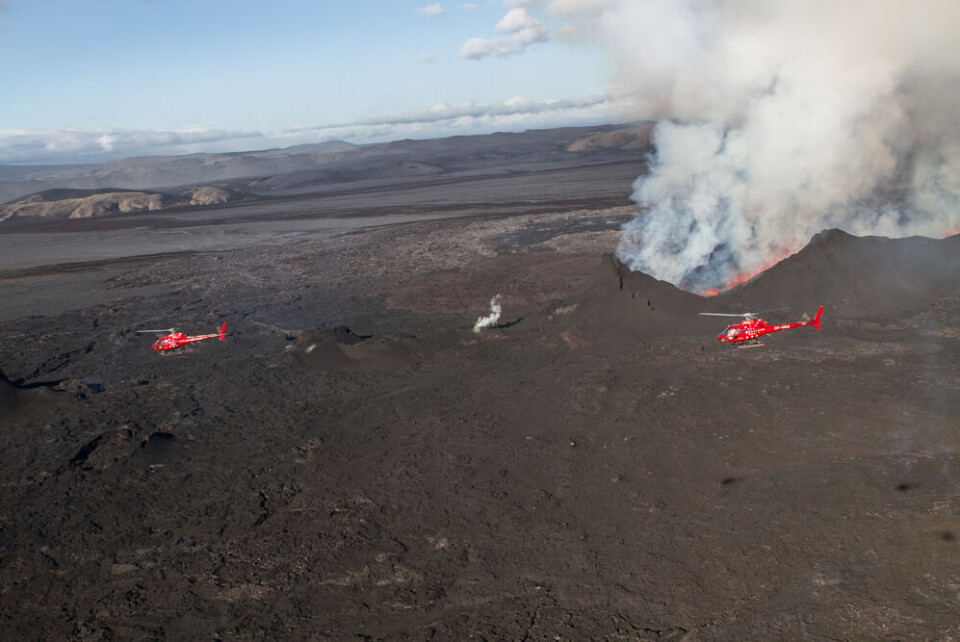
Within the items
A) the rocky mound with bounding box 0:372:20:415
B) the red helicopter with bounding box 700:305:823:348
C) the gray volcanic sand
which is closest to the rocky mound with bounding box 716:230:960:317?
the gray volcanic sand

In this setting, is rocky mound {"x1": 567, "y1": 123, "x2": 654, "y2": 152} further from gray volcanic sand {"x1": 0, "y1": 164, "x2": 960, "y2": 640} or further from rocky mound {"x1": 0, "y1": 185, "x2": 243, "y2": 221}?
gray volcanic sand {"x1": 0, "y1": 164, "x2": 960, "y2": 640}

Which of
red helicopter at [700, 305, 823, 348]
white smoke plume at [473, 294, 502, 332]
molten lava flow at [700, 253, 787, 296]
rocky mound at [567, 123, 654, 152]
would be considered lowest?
white smoke plume at [473, 294, 502, 332]

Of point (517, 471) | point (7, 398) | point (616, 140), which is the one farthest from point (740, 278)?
point (616, 140)

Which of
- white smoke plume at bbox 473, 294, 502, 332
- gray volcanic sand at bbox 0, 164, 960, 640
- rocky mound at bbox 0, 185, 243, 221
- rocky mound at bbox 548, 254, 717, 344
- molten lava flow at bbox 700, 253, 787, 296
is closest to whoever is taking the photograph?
gray volcanic sand at bbox 0, 164, 960, 640

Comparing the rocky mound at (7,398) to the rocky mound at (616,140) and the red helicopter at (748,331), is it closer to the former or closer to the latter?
the red helicopter at (748,331)

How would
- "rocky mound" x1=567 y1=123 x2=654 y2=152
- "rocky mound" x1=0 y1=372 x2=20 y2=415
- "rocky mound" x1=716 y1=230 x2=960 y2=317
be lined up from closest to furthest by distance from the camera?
1. "rocky mound" x1=0 y1=372 x2=20 y2=415
2. "rocky mound" x1=716 y1=230 x2=960 y2=317
3. "rocky mound" x1=567 y1=123 x2=654 y2=152

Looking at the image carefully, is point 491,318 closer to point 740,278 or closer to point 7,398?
point 740,278

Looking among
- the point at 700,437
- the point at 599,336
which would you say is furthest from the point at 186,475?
the point at 599,336
